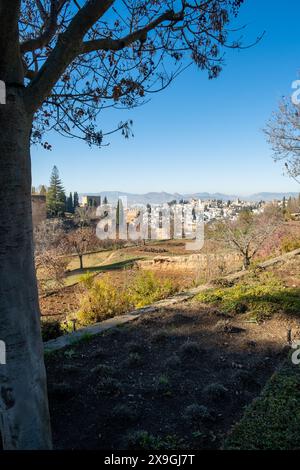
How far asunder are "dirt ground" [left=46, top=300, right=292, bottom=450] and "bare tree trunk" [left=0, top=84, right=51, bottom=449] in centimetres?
80

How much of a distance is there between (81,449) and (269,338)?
2.76m

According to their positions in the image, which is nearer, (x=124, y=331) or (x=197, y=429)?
(x=197, y=429)

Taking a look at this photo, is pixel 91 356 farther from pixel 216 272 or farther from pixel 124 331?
pixel 216 272

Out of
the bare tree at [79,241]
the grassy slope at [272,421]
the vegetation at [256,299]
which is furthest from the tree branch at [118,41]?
Result: the bare tree at [79,241]

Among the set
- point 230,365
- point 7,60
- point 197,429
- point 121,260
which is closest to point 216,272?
point 230,365

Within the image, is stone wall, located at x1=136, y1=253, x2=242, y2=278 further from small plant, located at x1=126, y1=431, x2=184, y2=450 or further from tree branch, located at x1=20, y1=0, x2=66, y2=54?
tree branch, located at x1=20, y1=0, x2=66, y2=54

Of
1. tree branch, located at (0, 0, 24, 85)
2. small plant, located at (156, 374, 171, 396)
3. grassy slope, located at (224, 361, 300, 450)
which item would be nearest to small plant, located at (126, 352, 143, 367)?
small plant, located at (156, 374, 171, 396)

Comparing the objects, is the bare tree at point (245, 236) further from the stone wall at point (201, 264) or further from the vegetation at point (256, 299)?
the vegetation at point (256, 299)

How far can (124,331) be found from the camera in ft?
15.7

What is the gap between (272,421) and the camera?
248 cm

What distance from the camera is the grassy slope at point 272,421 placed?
2.25 metres

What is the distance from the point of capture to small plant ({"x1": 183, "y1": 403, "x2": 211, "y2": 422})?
269 centimetres

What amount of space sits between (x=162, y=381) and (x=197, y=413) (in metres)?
0.58

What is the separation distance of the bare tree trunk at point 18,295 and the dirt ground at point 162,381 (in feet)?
2.61
